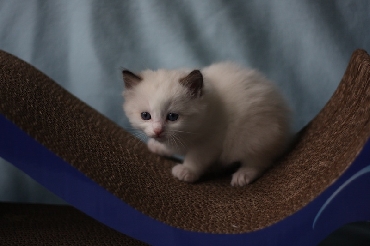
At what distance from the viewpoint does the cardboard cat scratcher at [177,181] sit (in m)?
1.19

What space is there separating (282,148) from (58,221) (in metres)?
1.00

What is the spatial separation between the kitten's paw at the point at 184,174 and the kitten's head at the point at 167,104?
0.37ft

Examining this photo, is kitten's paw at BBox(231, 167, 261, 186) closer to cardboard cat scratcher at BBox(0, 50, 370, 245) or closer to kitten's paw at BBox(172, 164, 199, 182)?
cardboard cat scratcher at BBox(0, 50, 370, 245)

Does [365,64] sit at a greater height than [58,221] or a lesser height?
greater

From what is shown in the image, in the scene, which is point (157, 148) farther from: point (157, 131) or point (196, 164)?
point (157, 131)

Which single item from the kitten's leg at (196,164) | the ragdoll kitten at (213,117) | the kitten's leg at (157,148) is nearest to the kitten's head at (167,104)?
the ragdoll kitten at (213,117)

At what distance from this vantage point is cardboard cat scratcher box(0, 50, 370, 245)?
1.19 metres

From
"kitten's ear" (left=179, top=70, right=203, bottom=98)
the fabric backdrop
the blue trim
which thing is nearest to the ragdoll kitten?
"kitten's ear" (left=179, top=70, right=203, bottom=98)

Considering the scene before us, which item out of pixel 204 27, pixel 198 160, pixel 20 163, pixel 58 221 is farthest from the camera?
pixel 204 27

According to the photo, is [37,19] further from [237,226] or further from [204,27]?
[237,226]

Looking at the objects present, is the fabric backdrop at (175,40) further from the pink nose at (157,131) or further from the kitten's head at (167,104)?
the pink nose at (157,131)

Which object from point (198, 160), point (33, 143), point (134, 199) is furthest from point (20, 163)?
point (198, 160)

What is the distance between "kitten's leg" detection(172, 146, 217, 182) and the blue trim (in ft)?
1.19

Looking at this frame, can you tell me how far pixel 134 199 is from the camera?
4.55ft
